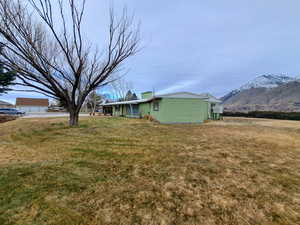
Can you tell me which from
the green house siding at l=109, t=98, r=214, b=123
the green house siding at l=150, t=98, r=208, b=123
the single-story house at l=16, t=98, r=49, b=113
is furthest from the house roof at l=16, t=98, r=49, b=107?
the green house siding at l=150, t=98, r=208, b=123

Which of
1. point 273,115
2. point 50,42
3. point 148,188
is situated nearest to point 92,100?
point 50,42

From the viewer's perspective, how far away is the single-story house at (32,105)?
3896 cm

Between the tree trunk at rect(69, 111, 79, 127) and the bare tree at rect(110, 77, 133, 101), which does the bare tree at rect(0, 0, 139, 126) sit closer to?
the tree trunk at rect(69, 111, 79, 127)

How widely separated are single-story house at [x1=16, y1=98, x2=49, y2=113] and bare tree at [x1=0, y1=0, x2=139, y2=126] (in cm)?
4013

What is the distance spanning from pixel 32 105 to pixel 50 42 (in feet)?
137

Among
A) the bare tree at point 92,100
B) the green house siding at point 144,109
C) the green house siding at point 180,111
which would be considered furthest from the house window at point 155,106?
the bare tree at point 92,100

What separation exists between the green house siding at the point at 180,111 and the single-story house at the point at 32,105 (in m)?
41.3

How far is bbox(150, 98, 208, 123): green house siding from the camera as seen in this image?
12.7 meters

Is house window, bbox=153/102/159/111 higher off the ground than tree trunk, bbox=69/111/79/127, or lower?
higher

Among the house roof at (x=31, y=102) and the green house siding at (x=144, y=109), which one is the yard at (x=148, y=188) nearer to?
the green house siding at (x=144, y=109)

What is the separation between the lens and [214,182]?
261 centimetres

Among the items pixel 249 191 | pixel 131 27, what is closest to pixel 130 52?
pixel 131 27

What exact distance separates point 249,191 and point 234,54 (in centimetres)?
1591

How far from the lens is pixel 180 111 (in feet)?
42.9
